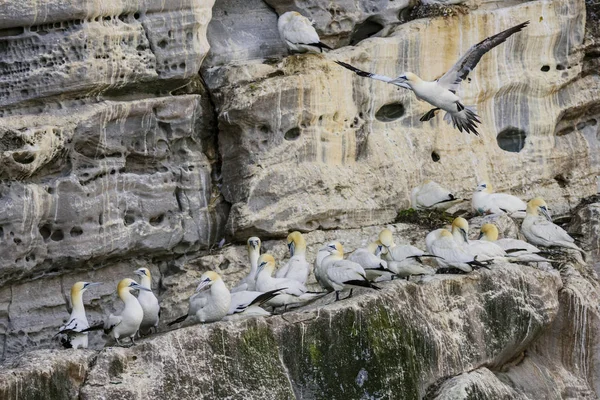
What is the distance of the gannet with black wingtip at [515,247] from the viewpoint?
51.7ft

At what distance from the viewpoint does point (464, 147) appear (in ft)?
61.8

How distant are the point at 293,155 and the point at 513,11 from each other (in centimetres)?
392

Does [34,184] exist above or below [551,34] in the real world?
below

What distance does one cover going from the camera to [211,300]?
1389cm

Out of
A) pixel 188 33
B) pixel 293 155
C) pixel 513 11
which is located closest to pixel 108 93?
pixel 188 33

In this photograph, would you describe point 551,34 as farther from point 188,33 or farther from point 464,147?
point 188,33

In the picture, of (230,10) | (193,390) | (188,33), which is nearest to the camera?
(193,390)

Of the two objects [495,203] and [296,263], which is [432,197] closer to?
[495,203]

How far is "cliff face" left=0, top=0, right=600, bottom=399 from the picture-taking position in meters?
13.5

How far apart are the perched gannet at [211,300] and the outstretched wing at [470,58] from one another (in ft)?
13.0

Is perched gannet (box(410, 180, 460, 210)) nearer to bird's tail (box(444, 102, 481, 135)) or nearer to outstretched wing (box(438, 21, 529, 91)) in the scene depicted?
bird's tail (box(444, 102, 481, 135))

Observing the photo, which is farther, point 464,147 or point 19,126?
point 464,147

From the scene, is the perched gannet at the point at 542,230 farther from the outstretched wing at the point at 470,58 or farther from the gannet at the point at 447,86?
the outstretched wing at the point at 470,58

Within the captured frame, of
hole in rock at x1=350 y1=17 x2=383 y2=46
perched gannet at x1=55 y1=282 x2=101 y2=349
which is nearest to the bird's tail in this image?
hole in rock at x1=350 y1=17 x2=383 y2=46
